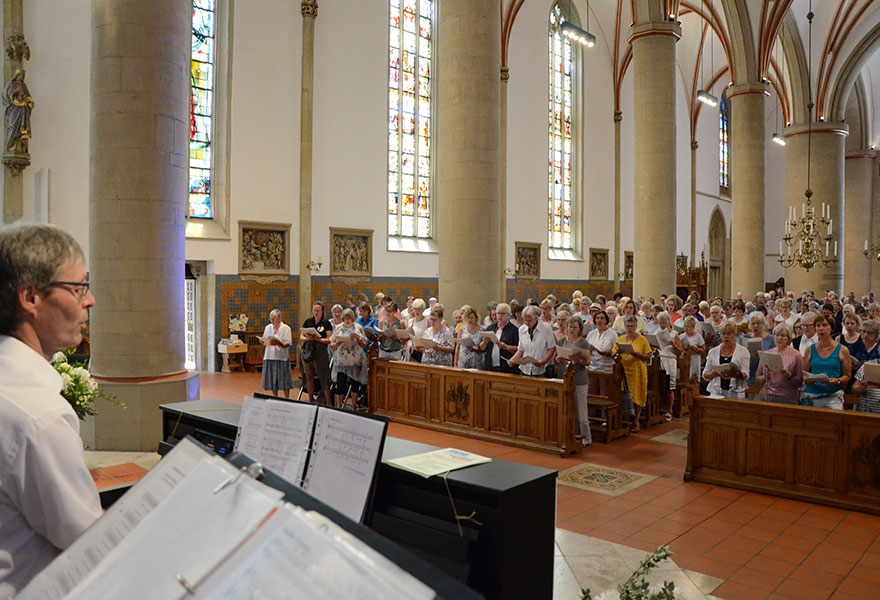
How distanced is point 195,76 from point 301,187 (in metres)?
3.14

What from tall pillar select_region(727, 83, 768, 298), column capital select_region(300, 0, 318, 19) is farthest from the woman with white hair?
tall pillar select_region(727, 83, 768, 298)

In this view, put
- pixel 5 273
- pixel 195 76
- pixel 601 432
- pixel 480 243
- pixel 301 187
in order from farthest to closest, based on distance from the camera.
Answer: pixel 301 187, pixel 195 76, pixel 480 243, pixel 601 432, pixel 5 273

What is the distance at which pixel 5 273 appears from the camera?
5.73 feet

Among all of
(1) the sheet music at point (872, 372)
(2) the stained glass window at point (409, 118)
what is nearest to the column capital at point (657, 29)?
(2) the stained glass window at point (409, 118)

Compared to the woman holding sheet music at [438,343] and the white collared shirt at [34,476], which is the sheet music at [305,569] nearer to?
the white collared shirt at [34,476]

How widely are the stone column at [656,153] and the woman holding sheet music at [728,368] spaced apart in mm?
7521

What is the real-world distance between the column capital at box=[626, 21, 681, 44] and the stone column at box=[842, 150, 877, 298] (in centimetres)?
1845

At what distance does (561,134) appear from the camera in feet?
74.2

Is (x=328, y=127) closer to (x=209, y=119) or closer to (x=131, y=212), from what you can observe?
(x=209, y=119)

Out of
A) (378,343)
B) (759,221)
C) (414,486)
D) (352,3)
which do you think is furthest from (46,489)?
(759,221)

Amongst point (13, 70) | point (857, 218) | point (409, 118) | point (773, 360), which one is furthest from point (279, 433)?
point (857, 218)

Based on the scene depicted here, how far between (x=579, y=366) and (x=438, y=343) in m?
2.19

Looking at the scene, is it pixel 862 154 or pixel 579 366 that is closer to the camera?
pixel 579 366

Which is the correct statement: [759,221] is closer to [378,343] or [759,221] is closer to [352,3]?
[352,3]
